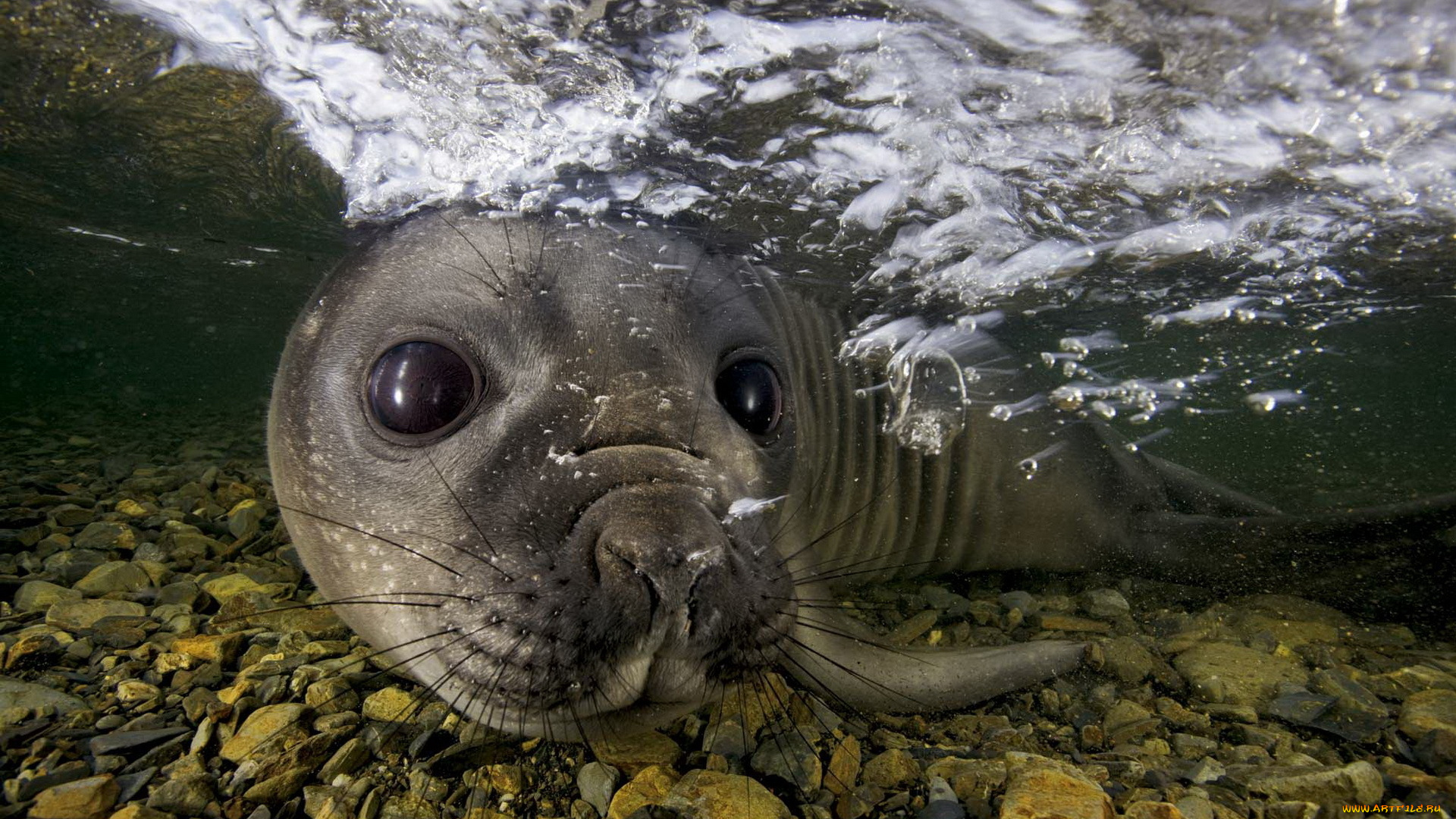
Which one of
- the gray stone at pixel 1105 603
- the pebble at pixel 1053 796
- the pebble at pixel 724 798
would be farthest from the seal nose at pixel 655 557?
the gray stone at pixel 1105 603

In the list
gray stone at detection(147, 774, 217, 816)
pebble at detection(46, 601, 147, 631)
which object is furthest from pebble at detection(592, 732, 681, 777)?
pebble at detection(46, 601, 147, 631)

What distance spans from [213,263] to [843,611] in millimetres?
14338

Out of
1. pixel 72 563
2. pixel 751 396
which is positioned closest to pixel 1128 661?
pixel 751 396

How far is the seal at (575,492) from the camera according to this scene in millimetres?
2143

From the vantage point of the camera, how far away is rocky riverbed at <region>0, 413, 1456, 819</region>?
230 centimetres

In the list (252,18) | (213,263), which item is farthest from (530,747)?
(213,263)

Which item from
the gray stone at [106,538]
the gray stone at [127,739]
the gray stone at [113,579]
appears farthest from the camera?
the gray stone at [106,538]

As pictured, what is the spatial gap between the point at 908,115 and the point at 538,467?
280 cm

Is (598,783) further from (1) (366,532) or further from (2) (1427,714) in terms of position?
(2) (1427,714)

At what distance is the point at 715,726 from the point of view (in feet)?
9.02

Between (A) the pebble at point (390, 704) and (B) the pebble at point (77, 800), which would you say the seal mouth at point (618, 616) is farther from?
(B) the pebble at point (77, 800)

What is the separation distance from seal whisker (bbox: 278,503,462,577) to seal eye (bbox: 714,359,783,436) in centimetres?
133

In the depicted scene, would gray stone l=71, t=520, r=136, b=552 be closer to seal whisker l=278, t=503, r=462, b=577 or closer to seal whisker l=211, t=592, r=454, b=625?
seal whisker l=211, t=592, r=454, b=625

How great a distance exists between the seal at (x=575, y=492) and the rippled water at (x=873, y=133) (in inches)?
28.1
